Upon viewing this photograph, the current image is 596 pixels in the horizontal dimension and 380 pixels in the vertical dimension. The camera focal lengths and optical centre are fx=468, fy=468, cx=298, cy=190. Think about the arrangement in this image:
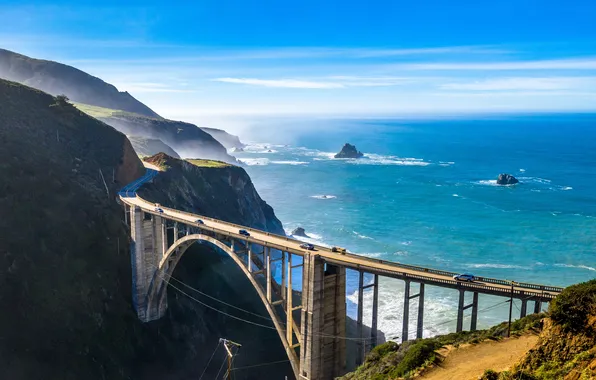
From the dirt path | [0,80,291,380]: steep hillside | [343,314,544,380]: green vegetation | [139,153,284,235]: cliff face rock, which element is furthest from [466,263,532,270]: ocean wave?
the dirt path

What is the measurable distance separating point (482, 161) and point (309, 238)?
116282 millimetres

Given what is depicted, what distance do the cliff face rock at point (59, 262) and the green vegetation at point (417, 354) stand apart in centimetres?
2911

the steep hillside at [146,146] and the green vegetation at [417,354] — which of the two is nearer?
the green vegetation at [417,354]

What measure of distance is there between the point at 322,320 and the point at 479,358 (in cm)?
1218

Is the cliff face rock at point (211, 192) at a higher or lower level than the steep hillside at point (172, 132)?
lower

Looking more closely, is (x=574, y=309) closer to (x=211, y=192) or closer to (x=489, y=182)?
(x=211, y=192)

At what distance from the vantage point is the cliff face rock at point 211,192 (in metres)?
72.1

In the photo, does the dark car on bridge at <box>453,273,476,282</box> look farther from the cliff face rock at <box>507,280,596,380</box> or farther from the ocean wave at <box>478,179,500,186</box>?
the ocean wave at <box>478,179,500,186</box>

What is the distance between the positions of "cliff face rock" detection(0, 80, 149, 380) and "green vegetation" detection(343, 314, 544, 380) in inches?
1146

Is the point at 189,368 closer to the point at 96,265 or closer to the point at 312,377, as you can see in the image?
the point at 96,265

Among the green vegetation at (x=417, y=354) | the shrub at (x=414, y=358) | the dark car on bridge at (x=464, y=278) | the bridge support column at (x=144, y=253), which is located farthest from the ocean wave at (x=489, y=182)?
the shrub at (x=414, y=358)

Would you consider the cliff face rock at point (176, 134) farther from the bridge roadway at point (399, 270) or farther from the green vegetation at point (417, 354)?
the green vegetation at point (417, 354)

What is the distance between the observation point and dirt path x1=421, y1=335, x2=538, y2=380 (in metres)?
23.1

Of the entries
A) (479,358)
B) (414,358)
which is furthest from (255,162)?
(479,358)
